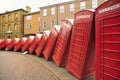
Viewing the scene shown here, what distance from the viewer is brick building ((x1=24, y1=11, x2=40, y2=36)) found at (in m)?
33.7

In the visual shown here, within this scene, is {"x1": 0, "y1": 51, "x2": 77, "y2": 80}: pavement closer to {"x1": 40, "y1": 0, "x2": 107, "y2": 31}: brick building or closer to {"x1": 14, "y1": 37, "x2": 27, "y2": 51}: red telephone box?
{"x1": 14, "y1": 37, "x2": 27, "y2": 51}: red telephone box

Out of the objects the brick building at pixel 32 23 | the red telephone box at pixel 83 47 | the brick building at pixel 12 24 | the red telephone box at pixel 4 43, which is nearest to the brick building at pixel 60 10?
the brick building at pixel 32 23

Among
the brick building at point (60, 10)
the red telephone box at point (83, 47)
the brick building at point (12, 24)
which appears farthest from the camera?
the brick building at point (12, 24)

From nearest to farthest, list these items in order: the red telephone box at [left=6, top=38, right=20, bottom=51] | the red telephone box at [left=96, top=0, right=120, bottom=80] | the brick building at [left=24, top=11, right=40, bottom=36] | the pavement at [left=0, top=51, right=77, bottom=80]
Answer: the red telephone box at [left=96, top=0, right=120, bottom=80]
the pavement at [left=0, top=51, right=77, bottom=80]
the red telephone box at [left=6, top=38, right=20, bottom=51]
the brick building at [left=24, top=11, right=40, bottom=36]

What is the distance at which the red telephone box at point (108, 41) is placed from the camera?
136 inches

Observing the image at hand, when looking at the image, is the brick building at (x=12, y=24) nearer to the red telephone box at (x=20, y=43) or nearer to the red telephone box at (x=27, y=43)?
the red telephone box at (x=20, y=43)

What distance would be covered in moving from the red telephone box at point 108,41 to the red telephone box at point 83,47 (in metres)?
0.45

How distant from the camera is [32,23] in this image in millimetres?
34875

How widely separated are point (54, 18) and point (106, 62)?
84.0 feet

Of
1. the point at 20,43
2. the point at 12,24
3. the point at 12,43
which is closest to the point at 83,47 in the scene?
the point at 20,43

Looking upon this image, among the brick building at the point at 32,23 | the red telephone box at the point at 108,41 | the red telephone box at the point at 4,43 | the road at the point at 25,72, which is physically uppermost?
the brick building at the point at 32,23

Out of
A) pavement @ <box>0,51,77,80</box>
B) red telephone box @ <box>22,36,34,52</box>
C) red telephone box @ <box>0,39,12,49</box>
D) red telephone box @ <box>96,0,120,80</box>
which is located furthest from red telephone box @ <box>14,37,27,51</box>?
red telephone box @ <box>96,0,120,80</box>

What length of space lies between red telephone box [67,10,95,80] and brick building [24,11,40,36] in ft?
92.6

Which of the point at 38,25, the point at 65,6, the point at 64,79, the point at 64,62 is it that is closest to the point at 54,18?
the point at 65,6
